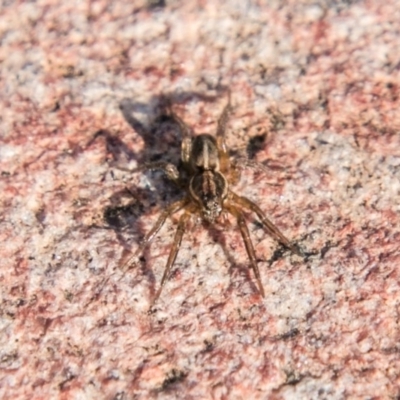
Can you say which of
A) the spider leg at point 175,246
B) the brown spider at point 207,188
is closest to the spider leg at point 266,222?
the brown spider at point 207,188

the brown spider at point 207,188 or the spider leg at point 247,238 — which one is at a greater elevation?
Result: the brown spider at point 207,188

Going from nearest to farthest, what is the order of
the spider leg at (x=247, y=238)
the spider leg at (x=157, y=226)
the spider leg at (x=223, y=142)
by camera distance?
the spider leg at (x=247, y=238)
the spider leg at (x=157, y=226)
the spider leg at (x=223, y=142)

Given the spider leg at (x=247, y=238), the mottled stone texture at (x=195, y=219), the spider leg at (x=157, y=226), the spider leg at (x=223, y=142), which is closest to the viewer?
the mottled stone texture at (x=195, y=219)

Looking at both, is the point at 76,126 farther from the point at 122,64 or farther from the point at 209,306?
the point at 209,306

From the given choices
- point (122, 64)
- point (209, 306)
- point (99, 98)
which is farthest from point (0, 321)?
point (122, 64)

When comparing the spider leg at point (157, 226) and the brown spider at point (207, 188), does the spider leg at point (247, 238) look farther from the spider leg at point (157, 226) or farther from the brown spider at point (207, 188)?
the spider leg at point (157, 226)

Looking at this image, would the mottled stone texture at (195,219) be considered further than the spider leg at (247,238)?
No

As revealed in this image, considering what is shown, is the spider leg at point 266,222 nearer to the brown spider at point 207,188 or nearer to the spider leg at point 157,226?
the brown spider at point 207,188

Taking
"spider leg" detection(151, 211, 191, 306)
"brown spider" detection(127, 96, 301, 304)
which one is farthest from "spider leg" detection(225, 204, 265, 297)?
"spider leg" detection(151, 211, 191, 306)
